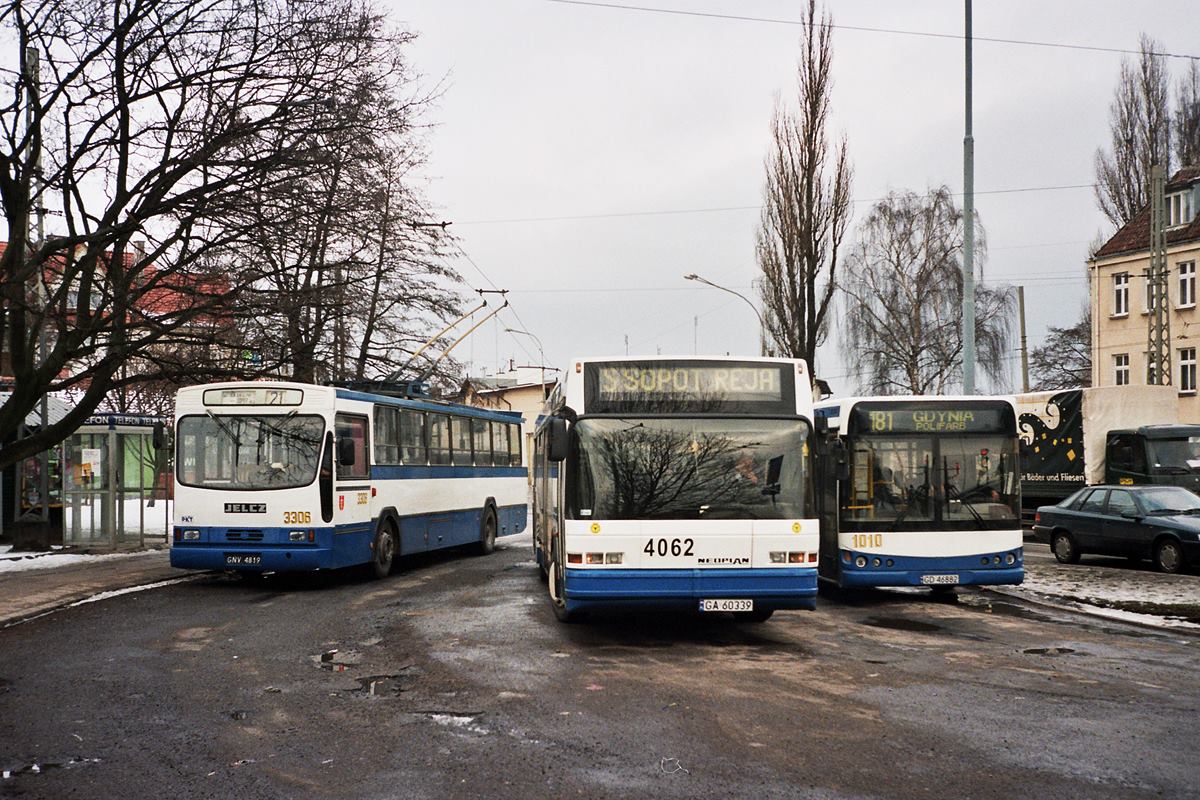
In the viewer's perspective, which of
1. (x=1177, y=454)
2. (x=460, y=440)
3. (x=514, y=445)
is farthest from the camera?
(x=514, y=445)

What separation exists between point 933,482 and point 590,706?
7501mm

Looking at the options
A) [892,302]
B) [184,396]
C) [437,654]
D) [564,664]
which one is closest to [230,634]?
[437,654]

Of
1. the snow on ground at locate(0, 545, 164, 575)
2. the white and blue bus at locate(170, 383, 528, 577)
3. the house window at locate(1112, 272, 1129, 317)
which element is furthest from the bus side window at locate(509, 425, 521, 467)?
the house window at locate(1112, 272, 1129, 317)

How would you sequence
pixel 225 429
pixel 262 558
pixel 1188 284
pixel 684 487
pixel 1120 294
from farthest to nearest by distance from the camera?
pixel 1120 294 → pixel 1188 284 → pixel 225 429 → pixel 262 558 → pixel 684 487

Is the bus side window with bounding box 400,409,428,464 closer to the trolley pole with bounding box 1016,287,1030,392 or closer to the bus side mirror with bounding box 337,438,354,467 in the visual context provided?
the bus side mirror with bounding box 337,438,354,467

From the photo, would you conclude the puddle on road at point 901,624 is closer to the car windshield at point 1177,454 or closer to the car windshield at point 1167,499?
the car windshield at point 1167,499

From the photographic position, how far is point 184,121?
17.7 m

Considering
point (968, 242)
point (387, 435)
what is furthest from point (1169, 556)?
point (387, 435)

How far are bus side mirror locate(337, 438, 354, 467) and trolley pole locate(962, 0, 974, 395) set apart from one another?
36.5 feet

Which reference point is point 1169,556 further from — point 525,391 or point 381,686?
point 525,391

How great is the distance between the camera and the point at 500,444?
970 inches

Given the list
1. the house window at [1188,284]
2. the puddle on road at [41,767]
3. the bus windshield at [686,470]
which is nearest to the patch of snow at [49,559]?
the bus windshield at [686,470]

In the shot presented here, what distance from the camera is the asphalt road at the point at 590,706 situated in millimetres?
6152

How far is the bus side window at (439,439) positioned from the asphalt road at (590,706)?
6.80m
